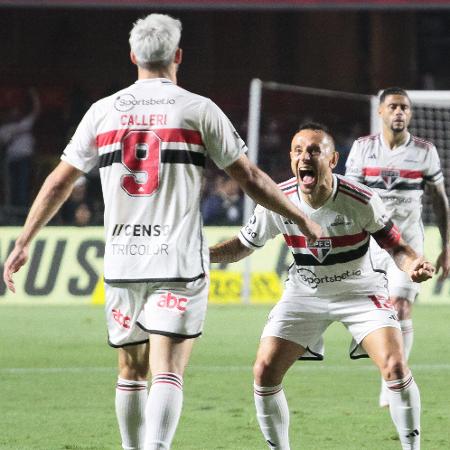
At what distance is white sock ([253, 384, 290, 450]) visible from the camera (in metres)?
6.48

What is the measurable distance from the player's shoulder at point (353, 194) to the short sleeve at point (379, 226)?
0.03m

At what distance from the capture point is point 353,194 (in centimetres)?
665

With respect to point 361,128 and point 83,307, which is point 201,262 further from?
point 361,128

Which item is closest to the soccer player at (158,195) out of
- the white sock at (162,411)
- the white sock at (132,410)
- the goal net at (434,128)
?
the white sock at (162,411)

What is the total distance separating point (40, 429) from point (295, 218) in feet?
9.32

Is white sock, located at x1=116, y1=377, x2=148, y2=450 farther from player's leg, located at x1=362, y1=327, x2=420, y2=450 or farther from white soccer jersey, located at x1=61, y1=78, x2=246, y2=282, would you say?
player's leg, located at x1=362, y1=327, x2=420, y2=450

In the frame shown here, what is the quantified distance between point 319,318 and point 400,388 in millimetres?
556

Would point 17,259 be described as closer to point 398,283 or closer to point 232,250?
point 232,250

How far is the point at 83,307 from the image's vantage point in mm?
A: 15367

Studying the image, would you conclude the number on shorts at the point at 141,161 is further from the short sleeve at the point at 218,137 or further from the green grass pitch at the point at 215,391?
the green grass pitch at the point at 215,391

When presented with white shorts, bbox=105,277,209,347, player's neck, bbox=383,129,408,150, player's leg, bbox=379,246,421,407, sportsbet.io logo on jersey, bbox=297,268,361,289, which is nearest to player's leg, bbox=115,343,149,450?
white shorts, bbox=105,277,209,347

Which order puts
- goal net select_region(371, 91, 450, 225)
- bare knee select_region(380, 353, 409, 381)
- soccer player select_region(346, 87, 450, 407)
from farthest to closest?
goal net select_region(371, 91, 450, 225), soccer player select_region(346, 87, 450, 407), bare knee select_region(380, 353, 409, 381)

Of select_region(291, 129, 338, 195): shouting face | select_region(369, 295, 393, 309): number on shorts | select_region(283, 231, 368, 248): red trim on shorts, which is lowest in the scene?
select_region(369, 295, 393, 309): number on shorts

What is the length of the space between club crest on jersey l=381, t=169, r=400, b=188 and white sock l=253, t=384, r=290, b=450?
350 centimetres
